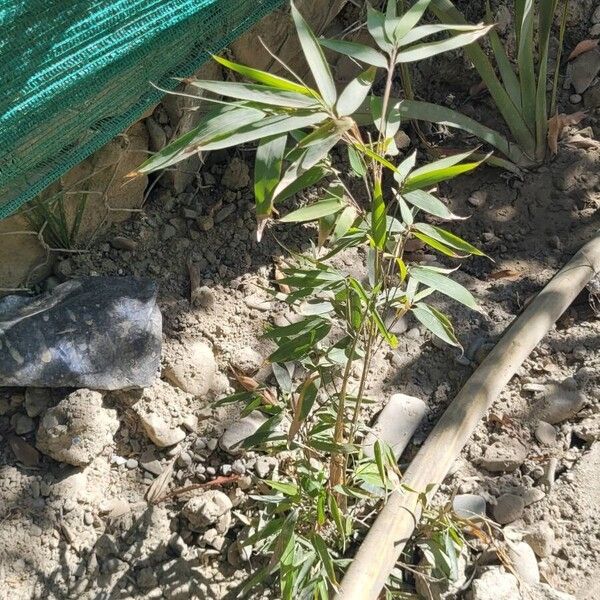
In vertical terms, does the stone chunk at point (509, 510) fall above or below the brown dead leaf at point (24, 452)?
below

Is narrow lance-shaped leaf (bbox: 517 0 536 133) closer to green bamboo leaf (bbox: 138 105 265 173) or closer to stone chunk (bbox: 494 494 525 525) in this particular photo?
stone chunk (bbox: 494 494 525 525)

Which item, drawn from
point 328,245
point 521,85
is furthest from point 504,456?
point 521,85

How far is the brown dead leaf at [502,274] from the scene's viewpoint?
101 inches

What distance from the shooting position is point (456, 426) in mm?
2156

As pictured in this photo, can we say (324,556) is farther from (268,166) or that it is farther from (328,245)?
(268,166)

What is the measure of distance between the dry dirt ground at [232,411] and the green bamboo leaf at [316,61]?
0.85 metres

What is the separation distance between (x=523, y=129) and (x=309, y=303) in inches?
49.2

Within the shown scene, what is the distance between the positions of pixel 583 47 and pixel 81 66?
182 centimetres

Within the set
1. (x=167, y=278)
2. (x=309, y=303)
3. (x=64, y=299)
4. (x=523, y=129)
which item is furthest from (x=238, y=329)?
(x=523, y=129)

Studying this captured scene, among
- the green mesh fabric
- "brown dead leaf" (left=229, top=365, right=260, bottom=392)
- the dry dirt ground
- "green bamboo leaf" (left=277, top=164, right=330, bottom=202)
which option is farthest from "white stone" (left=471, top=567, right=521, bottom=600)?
the green mesh fabric

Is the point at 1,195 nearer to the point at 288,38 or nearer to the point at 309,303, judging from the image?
the point at 309,303

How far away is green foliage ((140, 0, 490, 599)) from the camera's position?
1.32m

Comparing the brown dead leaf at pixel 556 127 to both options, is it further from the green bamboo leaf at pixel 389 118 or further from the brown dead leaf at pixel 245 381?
the green bamboo leaf at pixel 389 118

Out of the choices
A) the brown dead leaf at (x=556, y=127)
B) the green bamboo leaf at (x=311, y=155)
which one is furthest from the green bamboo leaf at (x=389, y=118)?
the brown dead leaf at (x=556, y=127)
